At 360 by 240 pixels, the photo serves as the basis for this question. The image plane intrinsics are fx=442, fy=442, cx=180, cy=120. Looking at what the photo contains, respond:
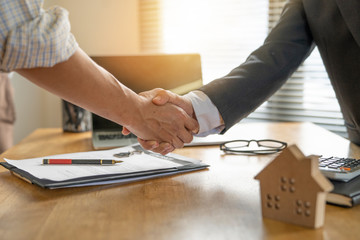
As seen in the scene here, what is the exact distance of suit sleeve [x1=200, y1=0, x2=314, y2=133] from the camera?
1.23m

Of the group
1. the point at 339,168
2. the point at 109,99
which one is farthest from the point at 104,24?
the point at 339,168

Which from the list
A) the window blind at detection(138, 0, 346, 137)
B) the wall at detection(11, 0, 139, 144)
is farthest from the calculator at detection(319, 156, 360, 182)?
the wall at detection(11, 0, 139, 144)

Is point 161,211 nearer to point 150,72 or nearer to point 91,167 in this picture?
point 91,167

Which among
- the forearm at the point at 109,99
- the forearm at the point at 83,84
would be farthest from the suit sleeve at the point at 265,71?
the forearm at the point at 83,84

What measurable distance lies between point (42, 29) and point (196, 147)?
2.29 ft

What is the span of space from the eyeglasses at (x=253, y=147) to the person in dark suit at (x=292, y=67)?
0.06 meters

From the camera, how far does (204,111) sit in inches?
47.2

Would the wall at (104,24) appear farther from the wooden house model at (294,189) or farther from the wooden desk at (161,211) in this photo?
the wooden house model at (294,189)

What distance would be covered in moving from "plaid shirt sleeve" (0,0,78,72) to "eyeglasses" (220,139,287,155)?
0.59m

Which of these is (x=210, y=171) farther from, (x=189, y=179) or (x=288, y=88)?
(x=288, y=88)

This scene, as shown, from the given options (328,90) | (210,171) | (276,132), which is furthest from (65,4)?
(210,171)

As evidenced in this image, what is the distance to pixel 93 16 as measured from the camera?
10.2 ft

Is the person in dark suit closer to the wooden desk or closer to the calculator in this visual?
the wooden desk

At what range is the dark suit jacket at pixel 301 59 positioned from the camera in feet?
4.01
